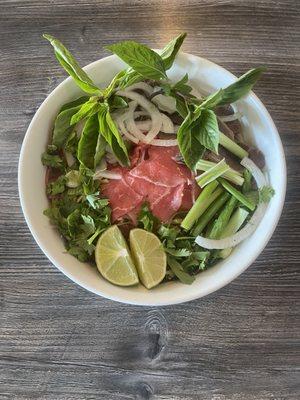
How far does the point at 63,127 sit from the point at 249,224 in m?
0.44

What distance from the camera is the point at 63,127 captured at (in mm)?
1377

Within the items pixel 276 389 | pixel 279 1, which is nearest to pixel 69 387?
pixel 276 389

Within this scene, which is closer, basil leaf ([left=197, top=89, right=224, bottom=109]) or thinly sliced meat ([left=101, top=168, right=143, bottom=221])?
basil leaf ([left=197, top=89, right=224, bottom=109])

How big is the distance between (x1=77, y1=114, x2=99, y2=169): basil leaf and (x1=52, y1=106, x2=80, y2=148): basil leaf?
5 centimetres

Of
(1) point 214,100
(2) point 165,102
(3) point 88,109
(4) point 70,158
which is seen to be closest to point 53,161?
(4) point 70,158

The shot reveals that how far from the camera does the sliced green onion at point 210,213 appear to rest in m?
1.38

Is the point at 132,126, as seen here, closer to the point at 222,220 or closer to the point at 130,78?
the point at 130,78

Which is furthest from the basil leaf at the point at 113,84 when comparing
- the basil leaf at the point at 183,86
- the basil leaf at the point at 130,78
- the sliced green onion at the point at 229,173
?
the sliced green onion at the point at 229,173

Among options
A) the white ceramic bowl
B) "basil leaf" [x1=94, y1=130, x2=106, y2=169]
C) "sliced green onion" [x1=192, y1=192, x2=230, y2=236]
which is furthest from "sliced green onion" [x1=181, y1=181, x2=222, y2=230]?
"basil leaf" [x1=94, y1=130, x2=106, y2=169]

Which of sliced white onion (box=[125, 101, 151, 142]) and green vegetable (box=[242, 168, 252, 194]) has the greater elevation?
sliced white onion (box=[125, 101, 151, 142])

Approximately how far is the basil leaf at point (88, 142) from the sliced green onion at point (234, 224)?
12.4 inches

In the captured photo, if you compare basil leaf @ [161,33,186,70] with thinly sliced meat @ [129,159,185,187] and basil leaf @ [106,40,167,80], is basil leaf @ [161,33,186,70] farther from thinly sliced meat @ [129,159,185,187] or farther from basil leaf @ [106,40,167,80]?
thinly sliced meat @ [129,159,185,187]

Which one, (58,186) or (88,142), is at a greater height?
(88,142)

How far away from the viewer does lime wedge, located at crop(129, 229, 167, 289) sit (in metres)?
1.36
